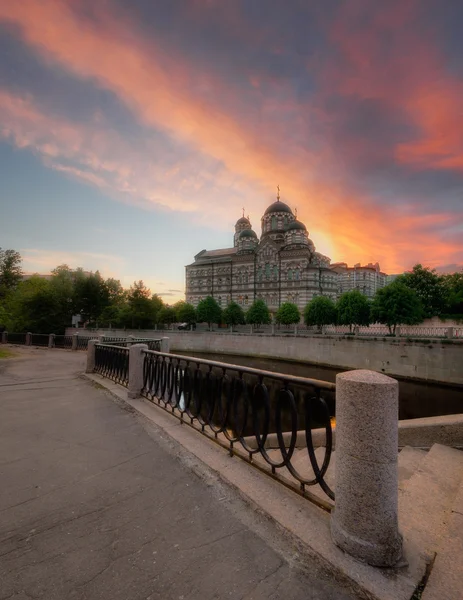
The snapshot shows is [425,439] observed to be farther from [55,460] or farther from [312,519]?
[55,460]

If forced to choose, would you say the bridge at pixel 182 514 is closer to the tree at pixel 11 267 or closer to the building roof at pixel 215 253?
the tree at pixel 11 267

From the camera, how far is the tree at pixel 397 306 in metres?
29.6

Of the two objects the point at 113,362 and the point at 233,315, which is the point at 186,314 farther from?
the point at 113,362

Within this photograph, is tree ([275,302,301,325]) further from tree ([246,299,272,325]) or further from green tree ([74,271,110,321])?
green tree ([74,271,110,321])

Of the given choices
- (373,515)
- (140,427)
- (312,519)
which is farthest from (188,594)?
(140,427)

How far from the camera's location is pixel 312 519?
7.63 feet

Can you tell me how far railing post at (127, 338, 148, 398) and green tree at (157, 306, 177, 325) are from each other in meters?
46.2

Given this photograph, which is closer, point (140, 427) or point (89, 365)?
point (140, 427)

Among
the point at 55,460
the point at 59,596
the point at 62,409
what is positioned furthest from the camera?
the point at 62,409

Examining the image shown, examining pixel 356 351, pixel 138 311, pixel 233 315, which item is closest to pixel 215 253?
pixel 233 315

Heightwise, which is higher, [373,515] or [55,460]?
[373,515]

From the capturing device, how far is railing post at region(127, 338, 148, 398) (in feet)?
20.5

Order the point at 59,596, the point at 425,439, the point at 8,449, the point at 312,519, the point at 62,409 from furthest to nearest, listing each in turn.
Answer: the point at 62,409 < the point at 425,439 < the point at 8,449 < the point at 312,519 < the point at 59,596

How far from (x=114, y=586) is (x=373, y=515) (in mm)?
1725
